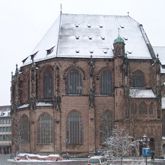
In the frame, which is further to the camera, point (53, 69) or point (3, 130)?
point (3, 130)

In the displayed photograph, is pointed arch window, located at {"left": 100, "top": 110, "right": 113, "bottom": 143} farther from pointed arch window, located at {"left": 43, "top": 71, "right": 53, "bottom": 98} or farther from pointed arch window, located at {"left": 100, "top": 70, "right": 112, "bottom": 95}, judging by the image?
pointed arch window, located at {"left": 43, "top": 71, "right": 53, "bottom": 98}

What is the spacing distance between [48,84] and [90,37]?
1148 cm

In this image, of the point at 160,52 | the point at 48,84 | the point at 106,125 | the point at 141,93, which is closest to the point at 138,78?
the point at 141,93

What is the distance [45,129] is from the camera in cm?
9106

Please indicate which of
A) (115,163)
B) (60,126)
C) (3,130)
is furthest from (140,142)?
(3,130)

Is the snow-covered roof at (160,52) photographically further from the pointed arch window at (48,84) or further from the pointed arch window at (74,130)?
the pointed arch window at (48,84)

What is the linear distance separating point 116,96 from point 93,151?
32.1ft

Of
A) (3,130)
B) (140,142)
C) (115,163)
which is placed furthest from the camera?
(3,130)

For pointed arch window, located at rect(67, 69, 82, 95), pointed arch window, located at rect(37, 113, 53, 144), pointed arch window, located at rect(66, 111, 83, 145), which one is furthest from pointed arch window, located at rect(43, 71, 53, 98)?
pointed arch window, located at rect(66, 111, 83, 145)

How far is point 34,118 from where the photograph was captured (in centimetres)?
9144

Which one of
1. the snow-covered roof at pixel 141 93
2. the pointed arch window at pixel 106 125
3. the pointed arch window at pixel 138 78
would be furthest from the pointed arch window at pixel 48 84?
the pointed arch window at pixel 138 78

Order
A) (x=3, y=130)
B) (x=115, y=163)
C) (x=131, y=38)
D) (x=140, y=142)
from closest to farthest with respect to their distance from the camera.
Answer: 1. (x=115, y=163)
2. (x=140, y=142)
3. (x=131, y=38)
4. (x=3, y=130)

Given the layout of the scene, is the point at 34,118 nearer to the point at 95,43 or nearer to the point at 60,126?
the point at 60,126

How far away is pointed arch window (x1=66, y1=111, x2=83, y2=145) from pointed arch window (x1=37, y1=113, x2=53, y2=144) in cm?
297
